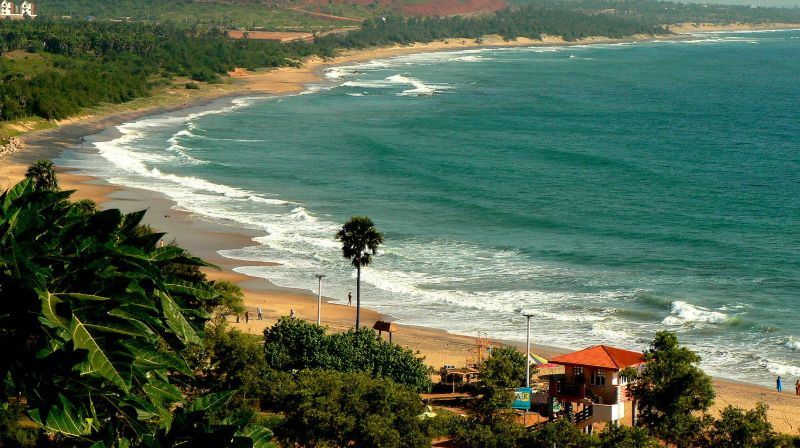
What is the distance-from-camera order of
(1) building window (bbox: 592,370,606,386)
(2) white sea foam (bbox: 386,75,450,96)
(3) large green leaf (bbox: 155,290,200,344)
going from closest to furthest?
(3) large green leaf (bbox: 155,290,200,344), (1) building window (bbox: 592,370,606,386), (2) white sea foam (bbox: 386,75,450,96)

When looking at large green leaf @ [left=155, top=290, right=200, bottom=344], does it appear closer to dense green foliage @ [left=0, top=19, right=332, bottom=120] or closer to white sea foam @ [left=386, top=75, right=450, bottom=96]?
dense green foliage @ [left=0, top=19, right=332, bottom=120]

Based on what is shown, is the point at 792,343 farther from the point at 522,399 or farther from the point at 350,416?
the point at 350,416

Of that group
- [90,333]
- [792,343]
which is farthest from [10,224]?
[792,343]

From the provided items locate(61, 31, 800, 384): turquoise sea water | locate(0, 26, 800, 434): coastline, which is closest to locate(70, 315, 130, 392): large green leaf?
locate(0, 26, 800, 434): coastline

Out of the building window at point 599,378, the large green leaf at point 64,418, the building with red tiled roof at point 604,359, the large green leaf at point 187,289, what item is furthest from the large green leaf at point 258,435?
the building window at point 599,378

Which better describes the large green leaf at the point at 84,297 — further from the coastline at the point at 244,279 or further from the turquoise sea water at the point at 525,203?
the turquoise sea water at the point at 525,203
